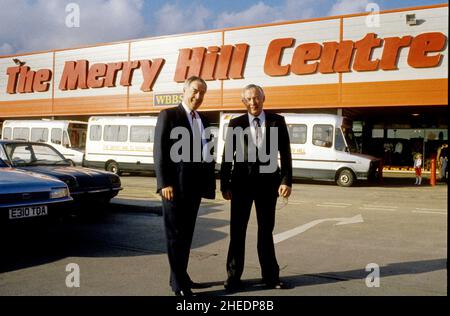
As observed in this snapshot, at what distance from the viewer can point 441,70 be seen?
1764cm

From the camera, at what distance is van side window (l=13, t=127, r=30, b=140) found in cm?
2005

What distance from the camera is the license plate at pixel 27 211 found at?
4.69m

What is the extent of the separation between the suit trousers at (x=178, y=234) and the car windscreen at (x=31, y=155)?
15.0ft

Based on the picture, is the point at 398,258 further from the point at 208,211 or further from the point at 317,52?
the point at 317,52

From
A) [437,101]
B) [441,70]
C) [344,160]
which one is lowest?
[344,160]

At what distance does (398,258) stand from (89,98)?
24608mm

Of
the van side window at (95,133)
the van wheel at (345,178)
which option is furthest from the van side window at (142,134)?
the van wheel at (345,178)

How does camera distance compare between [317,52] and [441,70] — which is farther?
[317,52]

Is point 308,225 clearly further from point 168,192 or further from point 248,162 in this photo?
point 168,192

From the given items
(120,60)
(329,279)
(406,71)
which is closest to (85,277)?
(329,279)

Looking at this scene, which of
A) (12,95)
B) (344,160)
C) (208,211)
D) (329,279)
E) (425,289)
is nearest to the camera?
(425,289)

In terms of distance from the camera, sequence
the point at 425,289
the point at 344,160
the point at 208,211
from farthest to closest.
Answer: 1. the point at 344,160
2. the point at 208,211
3. the point at 425,289

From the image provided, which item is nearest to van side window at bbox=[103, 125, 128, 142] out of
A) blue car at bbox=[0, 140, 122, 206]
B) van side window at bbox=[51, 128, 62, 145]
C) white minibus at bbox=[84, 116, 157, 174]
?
white minibus at bbox=[84, 116, 157, 174]

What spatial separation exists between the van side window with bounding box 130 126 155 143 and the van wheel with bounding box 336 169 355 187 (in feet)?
26.6
